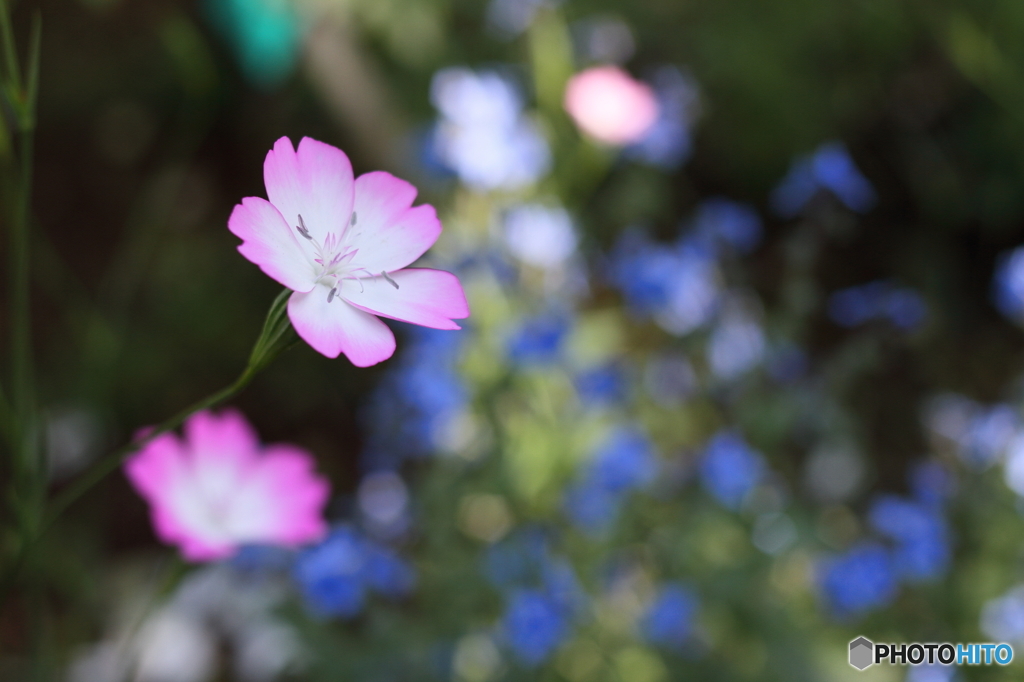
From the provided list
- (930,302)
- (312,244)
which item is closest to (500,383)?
(312,244)

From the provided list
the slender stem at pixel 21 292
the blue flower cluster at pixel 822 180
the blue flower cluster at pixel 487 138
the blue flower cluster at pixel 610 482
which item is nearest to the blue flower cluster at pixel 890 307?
the blue flower cluster at pixel 822 180

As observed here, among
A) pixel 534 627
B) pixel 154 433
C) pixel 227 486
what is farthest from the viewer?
pixel 534 627

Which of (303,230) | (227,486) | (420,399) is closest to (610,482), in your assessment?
(420,399)

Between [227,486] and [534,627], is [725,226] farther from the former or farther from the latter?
[227,486]

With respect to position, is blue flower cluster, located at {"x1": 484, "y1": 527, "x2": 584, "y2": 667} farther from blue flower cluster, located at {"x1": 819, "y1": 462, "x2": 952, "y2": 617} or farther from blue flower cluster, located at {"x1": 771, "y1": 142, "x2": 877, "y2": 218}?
blue flower cluster, located at {"x1": 771, "y1": 142, "x2": 877, "y2": 218}

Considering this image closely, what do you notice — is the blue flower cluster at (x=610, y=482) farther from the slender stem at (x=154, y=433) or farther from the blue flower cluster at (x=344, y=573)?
the slender stem at (x=154, y=433)
